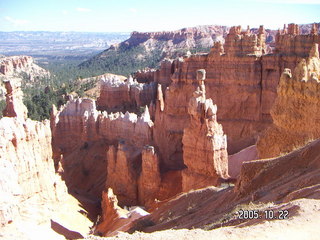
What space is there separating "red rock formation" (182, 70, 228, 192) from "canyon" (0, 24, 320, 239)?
0.17 ft

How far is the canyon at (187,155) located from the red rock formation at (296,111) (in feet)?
0.12

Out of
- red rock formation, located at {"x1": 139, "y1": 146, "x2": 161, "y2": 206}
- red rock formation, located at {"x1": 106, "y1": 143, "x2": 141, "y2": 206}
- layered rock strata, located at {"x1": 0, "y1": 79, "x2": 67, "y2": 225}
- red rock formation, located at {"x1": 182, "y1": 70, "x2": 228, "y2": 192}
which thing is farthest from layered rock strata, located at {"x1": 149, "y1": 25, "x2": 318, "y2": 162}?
layered rock strata, located at {"x1": 0, "y1": 79, "x2": 67, "y2": 225}

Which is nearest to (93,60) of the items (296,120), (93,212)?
(93,212)

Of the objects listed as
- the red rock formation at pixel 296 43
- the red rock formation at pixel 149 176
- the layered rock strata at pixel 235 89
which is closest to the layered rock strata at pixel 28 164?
the red rock formation at pixel 149 176

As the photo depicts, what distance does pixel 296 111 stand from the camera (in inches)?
561

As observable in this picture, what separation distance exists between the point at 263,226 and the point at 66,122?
86.4 ft

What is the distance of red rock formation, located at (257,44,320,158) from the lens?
45.7 ft

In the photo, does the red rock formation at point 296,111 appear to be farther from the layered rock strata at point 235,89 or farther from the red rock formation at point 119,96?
the red rock formation at point 119,96

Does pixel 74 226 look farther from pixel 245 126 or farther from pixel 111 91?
pixel 111 91

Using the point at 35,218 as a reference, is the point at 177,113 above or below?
above

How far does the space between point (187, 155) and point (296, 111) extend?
6.17 metres

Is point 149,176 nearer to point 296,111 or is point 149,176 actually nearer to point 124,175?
point 124,175

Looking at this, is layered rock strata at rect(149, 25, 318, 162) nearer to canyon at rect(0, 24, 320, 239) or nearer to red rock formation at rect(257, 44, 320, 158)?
canyon at rect(0, 24, 320, 239)

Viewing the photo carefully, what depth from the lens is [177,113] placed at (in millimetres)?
30172
